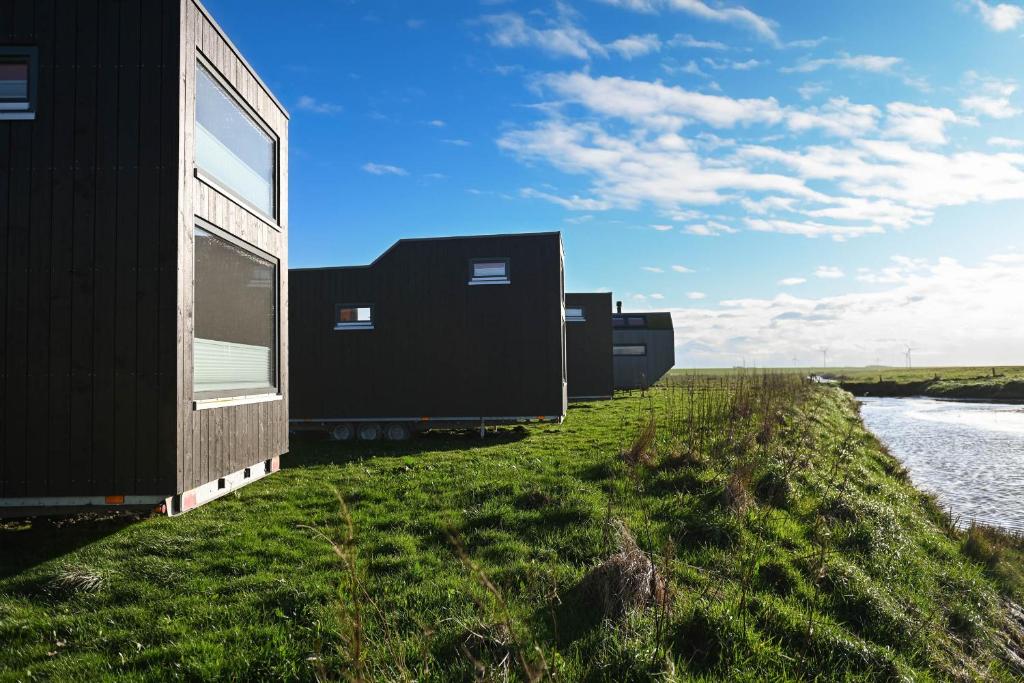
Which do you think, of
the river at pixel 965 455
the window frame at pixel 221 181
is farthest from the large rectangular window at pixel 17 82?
the river at pixel 965 455

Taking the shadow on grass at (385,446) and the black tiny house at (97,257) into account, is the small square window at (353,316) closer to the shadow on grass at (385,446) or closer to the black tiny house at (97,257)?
the shadow on grass at (385,446)

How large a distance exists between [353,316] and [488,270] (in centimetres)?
346

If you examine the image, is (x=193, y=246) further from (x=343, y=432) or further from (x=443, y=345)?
(x=343, y=432)

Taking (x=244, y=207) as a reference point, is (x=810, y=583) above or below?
below

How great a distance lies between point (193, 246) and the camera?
5711 mm

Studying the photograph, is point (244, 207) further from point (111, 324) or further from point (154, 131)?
point (111, 324)

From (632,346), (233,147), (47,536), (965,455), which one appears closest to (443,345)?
(233,147)

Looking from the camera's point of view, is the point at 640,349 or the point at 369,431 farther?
the point at 640,349

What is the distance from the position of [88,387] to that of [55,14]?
10.7ft

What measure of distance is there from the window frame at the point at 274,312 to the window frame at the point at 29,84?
1.59 m

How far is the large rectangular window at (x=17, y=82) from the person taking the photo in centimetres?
551

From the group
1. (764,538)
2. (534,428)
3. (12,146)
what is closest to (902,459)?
(534,428)

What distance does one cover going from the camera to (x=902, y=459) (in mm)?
14719

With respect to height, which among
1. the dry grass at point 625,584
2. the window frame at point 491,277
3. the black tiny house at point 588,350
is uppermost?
the window frame at point 491,277
